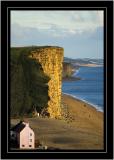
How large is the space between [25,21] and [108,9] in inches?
Result: 22.6

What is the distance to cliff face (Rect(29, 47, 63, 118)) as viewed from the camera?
5.90 metres

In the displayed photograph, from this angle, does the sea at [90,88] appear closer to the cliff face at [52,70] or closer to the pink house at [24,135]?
the cliff face at [52,70]

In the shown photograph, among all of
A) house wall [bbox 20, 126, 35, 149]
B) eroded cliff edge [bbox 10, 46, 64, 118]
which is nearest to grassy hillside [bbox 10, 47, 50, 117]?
eroded cliff edge [bbox 10, 46, 64, 118]

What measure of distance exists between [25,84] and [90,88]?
0.45 metres

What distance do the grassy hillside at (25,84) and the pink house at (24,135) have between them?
8cm

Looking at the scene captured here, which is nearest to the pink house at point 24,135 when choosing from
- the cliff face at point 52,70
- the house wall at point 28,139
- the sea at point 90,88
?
A: the house wall at point 28,139

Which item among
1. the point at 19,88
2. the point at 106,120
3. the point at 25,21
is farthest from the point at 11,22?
the point at 106,120

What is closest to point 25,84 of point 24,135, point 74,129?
point 24,135

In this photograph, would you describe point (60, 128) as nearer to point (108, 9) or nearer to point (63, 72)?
point (63, 72)

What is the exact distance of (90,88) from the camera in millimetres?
5855

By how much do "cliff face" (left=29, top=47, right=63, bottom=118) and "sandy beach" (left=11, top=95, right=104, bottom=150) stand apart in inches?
2.4

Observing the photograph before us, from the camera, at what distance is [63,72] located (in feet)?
19.4

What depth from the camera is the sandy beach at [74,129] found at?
5.86 meters

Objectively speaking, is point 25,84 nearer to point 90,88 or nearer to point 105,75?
point 90,88
